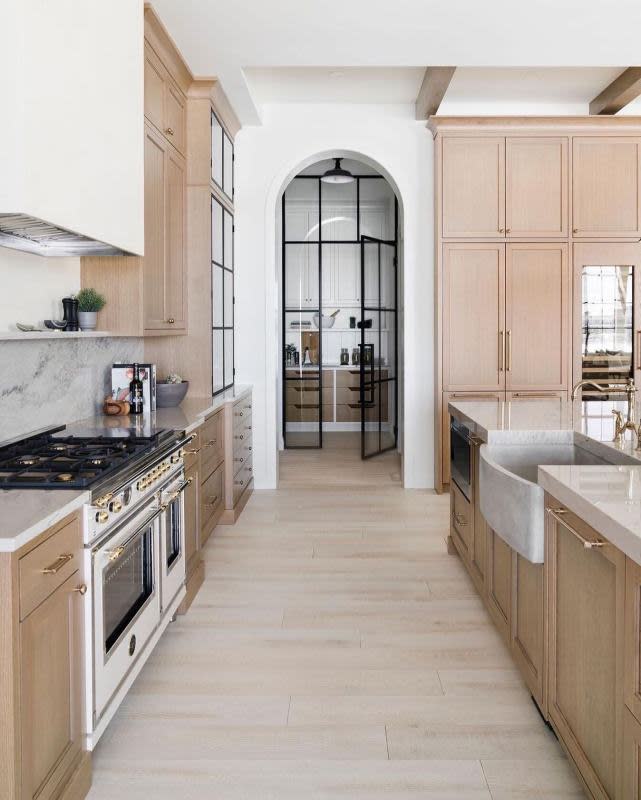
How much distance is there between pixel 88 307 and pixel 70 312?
5.7 inches

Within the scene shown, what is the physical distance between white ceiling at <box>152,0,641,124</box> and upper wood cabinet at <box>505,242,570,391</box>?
1.58 meters

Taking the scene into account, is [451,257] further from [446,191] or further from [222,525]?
[222,525]

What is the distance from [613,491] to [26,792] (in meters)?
1.54

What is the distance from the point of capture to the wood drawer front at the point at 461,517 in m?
3.58

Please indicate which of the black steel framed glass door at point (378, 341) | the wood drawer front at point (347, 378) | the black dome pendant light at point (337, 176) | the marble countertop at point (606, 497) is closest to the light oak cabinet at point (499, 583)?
the marble countertop at point (606, 497)

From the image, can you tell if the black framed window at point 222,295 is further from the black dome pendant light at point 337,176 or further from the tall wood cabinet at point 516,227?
the black dome pendant light at point 337,176

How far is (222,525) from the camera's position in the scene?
4.79 meters

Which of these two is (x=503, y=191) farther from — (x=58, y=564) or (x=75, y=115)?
(x=58, y=564)

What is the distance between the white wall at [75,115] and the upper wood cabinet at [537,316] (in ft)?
11.3

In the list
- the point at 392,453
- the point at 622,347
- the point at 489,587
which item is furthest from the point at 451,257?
the point at 489,587

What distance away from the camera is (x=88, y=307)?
344 cm

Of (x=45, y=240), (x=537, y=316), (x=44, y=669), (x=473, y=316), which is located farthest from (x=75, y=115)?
(x=537, y=316)

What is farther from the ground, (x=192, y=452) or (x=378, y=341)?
(x=378, y=341)

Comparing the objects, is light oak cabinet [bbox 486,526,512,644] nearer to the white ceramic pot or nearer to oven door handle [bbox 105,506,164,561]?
oven door handle [bbox 105,506,164,561]
